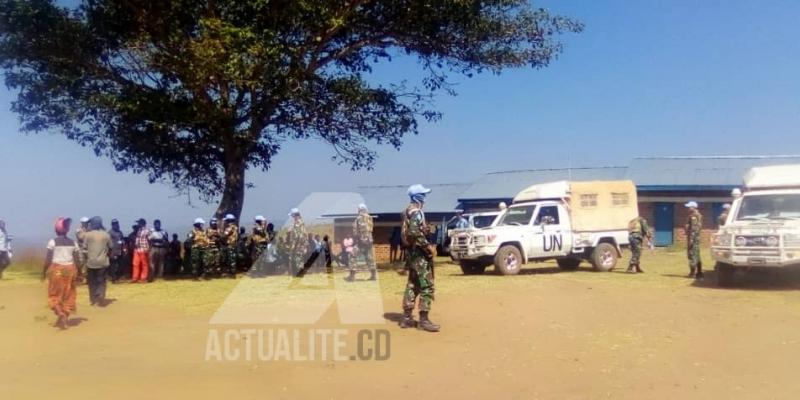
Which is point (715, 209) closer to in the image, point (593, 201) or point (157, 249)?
point (593, 201)

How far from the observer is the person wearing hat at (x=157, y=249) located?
17438 mm

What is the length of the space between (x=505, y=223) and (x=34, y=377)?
1248 centimetres

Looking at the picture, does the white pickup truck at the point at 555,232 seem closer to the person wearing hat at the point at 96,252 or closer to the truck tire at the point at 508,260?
the truck tire at the point at 508,260

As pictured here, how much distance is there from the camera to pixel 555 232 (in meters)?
18.3

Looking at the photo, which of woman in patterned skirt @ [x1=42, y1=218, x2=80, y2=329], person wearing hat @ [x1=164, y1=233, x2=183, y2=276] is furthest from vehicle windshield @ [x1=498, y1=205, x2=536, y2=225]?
woman in patterned skirt @ [x1=42, y1=218, x2=80, y2=329]

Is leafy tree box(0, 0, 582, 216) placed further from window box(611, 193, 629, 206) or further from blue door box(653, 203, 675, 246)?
blue door box(653, 203, 675, 246)

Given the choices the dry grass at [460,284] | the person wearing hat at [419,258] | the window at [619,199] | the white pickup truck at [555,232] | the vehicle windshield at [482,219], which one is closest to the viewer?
the person wearing hat at [419,258]

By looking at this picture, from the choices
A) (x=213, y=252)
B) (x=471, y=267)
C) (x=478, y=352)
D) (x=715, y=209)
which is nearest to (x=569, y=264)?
(x=471, y=267)

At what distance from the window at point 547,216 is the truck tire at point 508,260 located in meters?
0.98

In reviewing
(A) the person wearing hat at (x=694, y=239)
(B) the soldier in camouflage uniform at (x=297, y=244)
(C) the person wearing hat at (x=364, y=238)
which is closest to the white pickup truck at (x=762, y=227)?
(A) the person wearing hat at (x=694, y=239)

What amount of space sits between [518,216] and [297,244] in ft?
17.5

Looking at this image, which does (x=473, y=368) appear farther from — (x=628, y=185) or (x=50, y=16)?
(x=50, y=16)

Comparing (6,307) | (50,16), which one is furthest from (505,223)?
(50,16)

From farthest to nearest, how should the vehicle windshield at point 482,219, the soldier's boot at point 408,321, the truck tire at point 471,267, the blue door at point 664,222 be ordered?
the blue door at point 664,222 → the vehicle windshield at point 482,219 → the truck tire at point 471,267 → the soldier's boot at point 408,321
